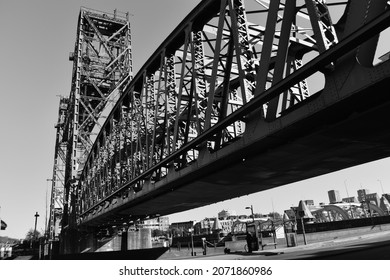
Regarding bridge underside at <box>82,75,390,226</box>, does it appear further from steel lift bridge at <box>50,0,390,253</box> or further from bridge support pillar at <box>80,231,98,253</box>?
bridge support pillar at <box>80,231,98,253</box>

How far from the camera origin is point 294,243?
29406 millimetres

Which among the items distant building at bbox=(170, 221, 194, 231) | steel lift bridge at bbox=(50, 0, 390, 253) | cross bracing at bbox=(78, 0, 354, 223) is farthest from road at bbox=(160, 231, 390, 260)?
distant building at bbox=(170, 221, 194, 231)

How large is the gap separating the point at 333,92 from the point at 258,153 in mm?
4352

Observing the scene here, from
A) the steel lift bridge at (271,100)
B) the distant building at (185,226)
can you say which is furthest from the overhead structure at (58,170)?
the distant building at (185,226)

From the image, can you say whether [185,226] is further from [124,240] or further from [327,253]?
[327,253]

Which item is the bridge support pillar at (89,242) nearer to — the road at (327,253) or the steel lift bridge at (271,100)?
the road at (327,253)

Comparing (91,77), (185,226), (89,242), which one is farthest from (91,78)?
(185,226)

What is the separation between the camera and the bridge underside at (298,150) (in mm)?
8539

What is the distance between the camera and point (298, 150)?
11.5m

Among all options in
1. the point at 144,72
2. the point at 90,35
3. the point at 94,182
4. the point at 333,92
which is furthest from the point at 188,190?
the point at 90,35

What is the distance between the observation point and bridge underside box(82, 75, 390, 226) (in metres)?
8.54

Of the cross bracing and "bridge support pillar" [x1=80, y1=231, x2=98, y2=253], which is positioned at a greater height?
the cross bracing

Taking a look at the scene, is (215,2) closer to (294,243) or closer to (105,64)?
(294,243)
